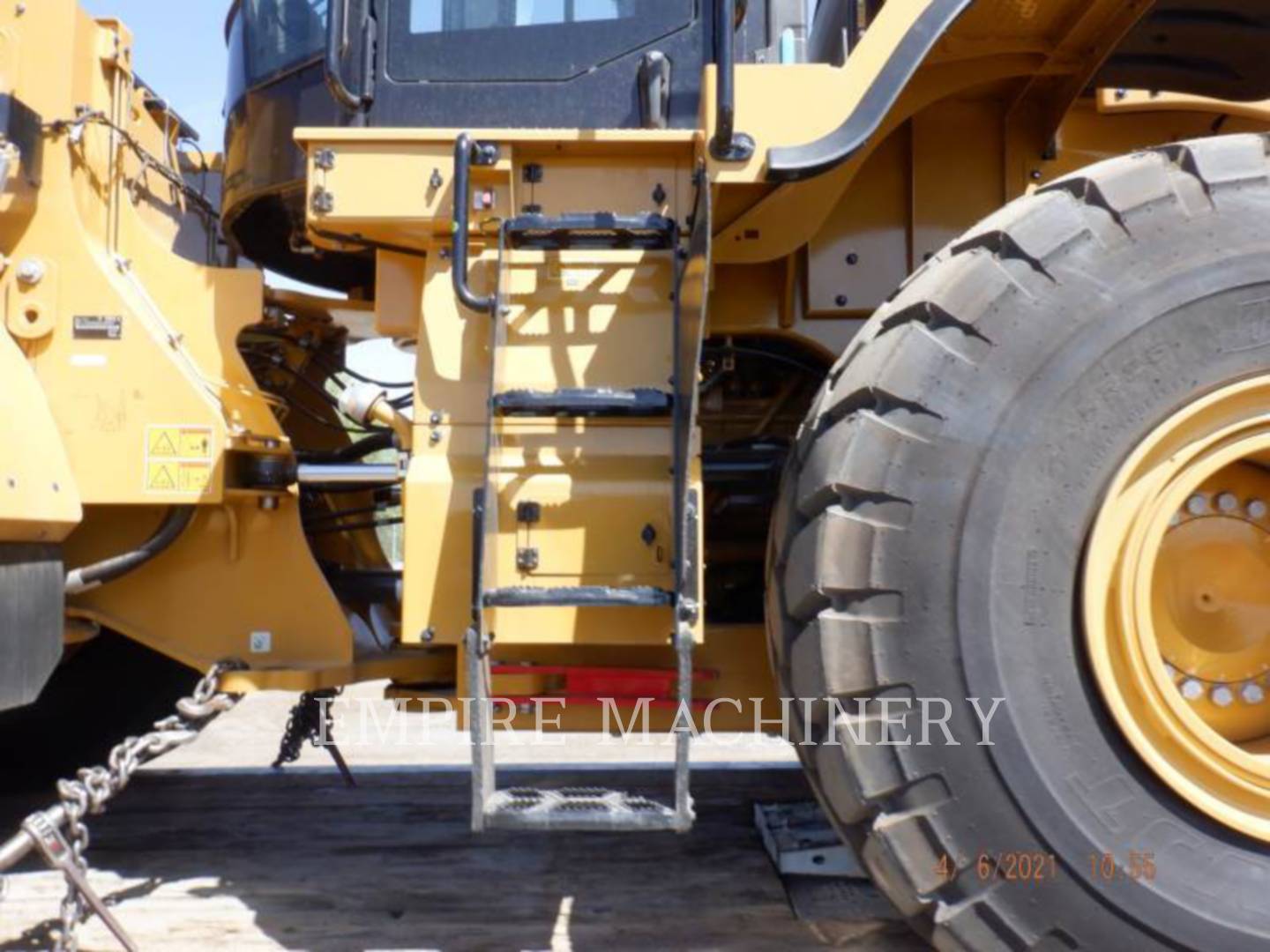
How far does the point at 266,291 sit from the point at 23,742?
1.83m

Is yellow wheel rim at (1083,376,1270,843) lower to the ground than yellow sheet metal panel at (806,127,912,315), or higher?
lower

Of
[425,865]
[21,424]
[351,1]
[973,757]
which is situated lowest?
[425,865]

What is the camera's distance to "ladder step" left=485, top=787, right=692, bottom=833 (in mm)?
2152

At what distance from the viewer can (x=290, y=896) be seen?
9.45ft

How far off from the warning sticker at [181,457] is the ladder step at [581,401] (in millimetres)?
829

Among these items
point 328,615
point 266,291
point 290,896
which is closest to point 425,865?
point 290,896

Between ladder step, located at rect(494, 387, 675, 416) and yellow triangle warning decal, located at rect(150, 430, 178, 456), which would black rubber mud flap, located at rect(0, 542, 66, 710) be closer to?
yellow triangle warning decal, located at rect(150, 430, 178, 456)

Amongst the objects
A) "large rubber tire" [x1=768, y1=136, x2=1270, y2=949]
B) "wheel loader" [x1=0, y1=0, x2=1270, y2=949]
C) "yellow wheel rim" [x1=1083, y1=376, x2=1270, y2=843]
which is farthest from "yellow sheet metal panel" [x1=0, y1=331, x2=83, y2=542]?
"yellow wheel rim" [x1=1083, y1=376, x2=1270, y2=843]

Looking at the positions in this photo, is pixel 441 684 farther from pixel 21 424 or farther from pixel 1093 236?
pixel 1093 236

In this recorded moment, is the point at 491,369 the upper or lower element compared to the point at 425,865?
upper

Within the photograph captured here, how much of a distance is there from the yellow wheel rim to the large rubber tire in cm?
4

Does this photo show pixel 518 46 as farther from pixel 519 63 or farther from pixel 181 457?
pixel 181 457
